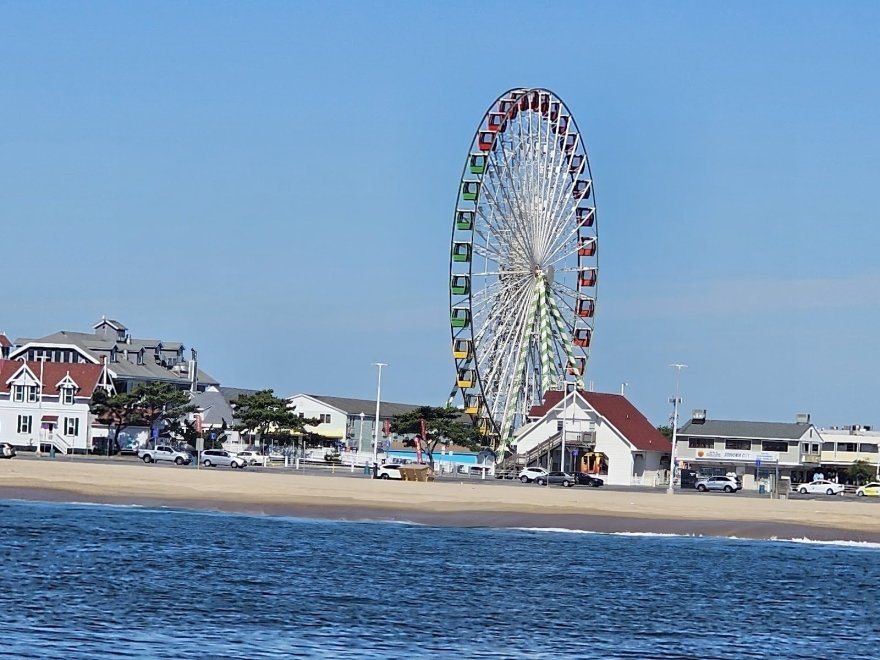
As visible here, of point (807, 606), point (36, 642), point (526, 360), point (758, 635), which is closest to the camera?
point (36, 642)

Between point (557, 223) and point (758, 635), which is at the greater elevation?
point (557, 223)

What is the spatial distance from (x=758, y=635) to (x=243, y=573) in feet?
44.9

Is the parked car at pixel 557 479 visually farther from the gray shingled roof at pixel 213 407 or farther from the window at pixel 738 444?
the gray shingled roof at pixel 213 407

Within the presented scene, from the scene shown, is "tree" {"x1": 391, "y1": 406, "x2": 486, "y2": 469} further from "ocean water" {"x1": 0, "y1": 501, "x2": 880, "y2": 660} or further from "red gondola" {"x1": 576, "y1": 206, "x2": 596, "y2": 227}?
"ocean water" {"x1": 0, "y1": 501, "x2": 880, "y2": 660}

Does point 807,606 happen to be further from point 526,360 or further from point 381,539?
point 526,360

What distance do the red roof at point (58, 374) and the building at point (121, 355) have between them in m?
1.27

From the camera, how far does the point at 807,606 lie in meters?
38.8

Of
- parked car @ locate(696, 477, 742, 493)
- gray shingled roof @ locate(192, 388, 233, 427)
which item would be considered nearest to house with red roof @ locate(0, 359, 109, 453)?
gray shingled roof @ locate(192, 388, 233, 427)

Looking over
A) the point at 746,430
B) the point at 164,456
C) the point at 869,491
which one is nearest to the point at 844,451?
the point at 746,430

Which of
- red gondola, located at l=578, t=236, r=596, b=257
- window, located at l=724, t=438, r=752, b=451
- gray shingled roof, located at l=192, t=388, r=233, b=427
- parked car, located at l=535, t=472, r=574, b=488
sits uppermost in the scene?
red gondola, located at l=578, t=236, r=596, b=257

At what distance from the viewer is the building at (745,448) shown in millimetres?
124875

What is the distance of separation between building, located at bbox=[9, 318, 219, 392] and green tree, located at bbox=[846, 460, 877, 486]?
56.6 meters

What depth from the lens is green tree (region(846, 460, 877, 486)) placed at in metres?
132

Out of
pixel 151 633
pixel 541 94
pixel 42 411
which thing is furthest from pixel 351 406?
pixel 151 633
